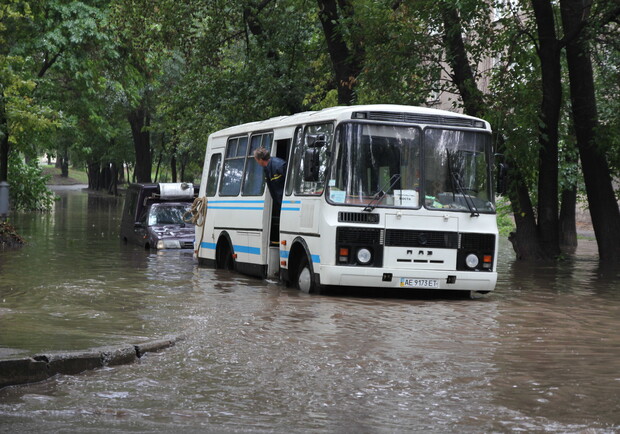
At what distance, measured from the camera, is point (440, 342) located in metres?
10.7

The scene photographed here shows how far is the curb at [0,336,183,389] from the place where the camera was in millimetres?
7996

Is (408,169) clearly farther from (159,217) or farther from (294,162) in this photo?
(159,217)

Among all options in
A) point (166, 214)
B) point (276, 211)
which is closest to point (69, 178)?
point (166, 214)

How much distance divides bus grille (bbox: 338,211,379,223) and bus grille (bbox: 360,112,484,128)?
1.41m

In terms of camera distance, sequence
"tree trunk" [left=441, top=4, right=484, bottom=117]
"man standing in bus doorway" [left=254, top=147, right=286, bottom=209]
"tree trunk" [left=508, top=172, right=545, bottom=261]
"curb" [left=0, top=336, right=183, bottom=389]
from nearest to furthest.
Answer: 1. "curb" [left=0, top=336, right=183, bottom=389]
2. "man standing in bus doorway" [left=254, top=147, right=286, bottom=209]
3. "tree trunk" [left=441, top=4, right=484, bottom=117]
4. "tree trunk" [left=508, top=172, right=545, bottom=261]

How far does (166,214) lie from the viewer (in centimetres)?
2856

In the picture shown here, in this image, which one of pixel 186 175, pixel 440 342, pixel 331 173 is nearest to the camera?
pixel 440 342

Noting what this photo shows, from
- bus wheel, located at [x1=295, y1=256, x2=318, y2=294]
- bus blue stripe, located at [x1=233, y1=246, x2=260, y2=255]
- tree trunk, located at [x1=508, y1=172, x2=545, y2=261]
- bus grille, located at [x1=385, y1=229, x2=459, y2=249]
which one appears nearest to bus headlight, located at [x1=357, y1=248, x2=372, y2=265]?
bus grille, located at [x1=385, y1=229, x2=459, y2=249]

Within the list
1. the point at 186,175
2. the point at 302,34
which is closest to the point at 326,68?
the point at 302,34

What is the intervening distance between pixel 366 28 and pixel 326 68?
22.0 feet

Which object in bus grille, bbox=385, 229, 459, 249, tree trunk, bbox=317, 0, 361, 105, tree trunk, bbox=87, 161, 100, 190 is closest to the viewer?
bus grille, bbox=385, 229, 459, 249

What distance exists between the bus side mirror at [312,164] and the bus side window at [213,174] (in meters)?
5.94

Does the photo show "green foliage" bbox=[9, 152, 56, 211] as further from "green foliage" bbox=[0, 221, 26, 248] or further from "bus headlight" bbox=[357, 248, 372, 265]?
"bus headlight" bbox=[357, 248, 372, 265]

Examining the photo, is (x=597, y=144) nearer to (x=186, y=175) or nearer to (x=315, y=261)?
(x=315, y=261)
